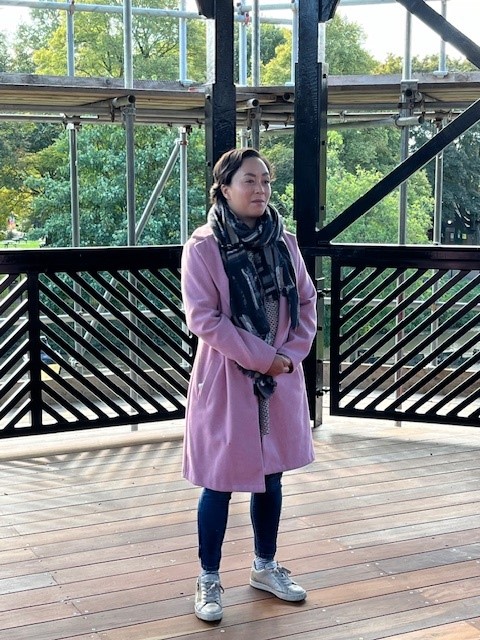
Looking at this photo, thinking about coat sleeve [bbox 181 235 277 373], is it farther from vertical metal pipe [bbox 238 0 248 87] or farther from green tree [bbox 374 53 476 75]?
green tree [bbox 374 53 476 75]

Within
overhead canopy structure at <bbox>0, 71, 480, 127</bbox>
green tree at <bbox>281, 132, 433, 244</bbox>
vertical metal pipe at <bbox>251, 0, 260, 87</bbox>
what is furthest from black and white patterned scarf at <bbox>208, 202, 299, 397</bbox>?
green tree at <bbox>281, 132, 433, 244</bbox>

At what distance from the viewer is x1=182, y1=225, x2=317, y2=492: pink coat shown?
7.95 ft

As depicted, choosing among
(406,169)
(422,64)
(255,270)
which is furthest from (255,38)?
(422,64)

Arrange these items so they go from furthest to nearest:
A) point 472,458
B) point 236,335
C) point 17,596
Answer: point 472,458 → point 17,596 → point 236,335

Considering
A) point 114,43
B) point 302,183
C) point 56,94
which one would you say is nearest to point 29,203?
point 114,43

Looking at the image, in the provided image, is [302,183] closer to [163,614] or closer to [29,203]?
[163,614]

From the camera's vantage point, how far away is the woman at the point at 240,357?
7.98 feet

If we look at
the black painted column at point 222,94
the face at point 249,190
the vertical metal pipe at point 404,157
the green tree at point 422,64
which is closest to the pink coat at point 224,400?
the face at point 249,190

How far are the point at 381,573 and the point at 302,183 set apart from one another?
2.10 m

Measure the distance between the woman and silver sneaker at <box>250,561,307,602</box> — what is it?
0.49 ft

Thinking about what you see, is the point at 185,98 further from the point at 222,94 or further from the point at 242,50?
the point at 242,50

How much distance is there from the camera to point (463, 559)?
9.66 feet

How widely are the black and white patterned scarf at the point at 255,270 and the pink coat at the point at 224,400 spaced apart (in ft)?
0.08

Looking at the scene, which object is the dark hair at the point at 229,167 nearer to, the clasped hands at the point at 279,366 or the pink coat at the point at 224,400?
the pink coat at the point at 224,400
